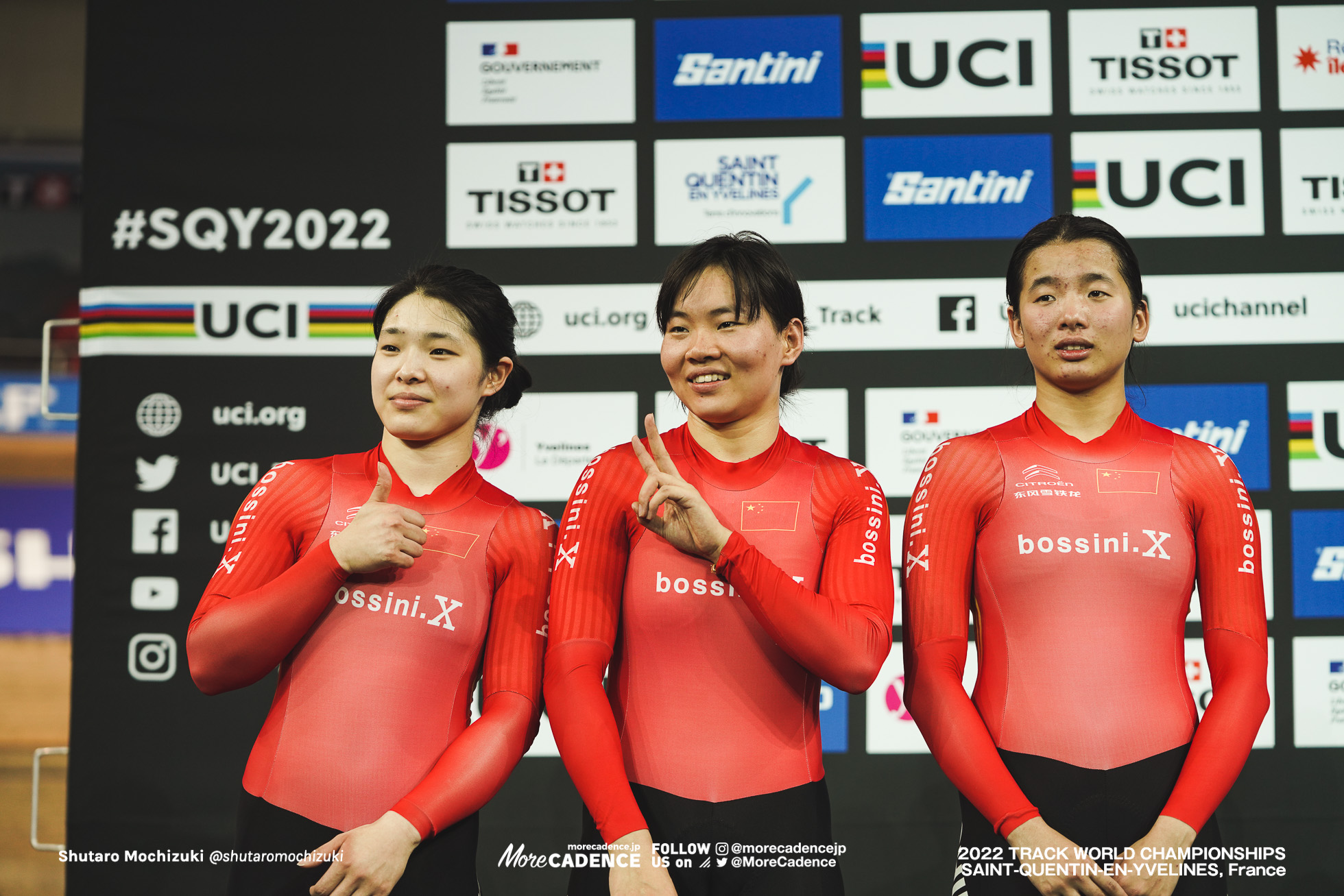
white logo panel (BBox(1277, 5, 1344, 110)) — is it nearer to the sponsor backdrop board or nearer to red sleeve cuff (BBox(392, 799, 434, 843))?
the sponsor backdrop board

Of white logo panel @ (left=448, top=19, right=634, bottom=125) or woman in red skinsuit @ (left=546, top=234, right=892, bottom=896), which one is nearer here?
woman in red skinsuit @ (left=546, top=234, right=892, bottom=896)

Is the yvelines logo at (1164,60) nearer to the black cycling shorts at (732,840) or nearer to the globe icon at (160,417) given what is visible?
the black cycling shorts at (732,840)

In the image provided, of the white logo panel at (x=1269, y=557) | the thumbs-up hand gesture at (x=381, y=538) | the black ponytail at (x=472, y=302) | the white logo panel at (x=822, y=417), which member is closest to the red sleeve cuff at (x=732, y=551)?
the thumbs-up hand gesture at (x=381, y=538)

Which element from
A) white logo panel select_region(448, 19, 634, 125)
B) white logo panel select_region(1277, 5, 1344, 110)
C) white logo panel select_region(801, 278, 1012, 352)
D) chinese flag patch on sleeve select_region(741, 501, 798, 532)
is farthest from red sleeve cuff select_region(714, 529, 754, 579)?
white logo panel select_region(1277, 5, 1344, 110)

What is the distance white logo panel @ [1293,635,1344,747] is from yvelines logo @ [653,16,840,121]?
2.51m

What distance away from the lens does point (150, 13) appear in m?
3.63

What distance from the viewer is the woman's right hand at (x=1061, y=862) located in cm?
177

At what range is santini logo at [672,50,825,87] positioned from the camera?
3.52 metres

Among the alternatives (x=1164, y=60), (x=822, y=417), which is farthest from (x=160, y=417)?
(x=1164, y=60)

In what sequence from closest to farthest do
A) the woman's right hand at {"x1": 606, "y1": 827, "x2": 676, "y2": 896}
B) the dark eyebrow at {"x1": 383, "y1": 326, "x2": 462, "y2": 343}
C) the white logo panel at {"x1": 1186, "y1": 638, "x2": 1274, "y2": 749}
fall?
the woman's right hand at {"x1": 606, "y1": 827, "x2": 676, "y2": 896} < the dark eyebrow at {"x1": 383, "y1": 326, "x2": 462, "y2": 343} < the white logo panel at {"x1": 1186, "y1": 638, "x2": 1274, "y2": 749}

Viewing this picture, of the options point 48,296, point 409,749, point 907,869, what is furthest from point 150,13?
point 48,296

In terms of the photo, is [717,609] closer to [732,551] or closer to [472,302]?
[732,551]

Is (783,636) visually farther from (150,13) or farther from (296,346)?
(150,13)

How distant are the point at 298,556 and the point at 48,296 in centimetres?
781
